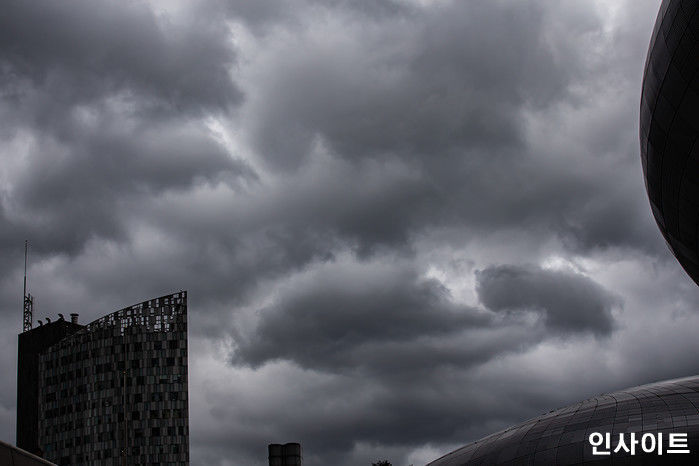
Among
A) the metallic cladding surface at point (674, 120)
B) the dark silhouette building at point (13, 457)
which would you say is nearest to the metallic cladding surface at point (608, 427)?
the metallic cladding surface at point (674, 120)

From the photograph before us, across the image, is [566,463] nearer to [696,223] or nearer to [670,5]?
[696,223]

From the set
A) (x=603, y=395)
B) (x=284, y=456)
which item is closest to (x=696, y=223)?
(x=603, y=395)

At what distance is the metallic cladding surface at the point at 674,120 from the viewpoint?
39031 mm

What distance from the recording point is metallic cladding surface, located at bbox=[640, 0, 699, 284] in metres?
A: 39.0

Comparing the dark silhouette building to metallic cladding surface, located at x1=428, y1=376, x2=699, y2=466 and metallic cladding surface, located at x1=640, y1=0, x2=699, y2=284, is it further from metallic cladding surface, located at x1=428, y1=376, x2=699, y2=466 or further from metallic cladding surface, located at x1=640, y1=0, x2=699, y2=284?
metallic cladding surface, located at x1=428, y1=376, x2=699, y2=466

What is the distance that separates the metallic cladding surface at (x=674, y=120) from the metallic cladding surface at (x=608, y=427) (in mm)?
8807

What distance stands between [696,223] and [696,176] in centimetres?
584

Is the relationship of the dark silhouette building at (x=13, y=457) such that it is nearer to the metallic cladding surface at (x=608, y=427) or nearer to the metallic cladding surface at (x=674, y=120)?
the metallic cladding surface at (x=674, y=120)

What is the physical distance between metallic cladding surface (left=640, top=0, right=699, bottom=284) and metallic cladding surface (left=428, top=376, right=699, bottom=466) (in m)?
8.81

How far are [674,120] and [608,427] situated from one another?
21.5 m

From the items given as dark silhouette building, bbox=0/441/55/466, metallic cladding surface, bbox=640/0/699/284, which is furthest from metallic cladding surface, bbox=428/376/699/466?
dark silhouette building, bbox=0/441/55/466

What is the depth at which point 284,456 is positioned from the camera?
60.4 metres

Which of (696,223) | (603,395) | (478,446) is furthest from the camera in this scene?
(478,446)

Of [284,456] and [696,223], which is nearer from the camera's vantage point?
[696,223]
